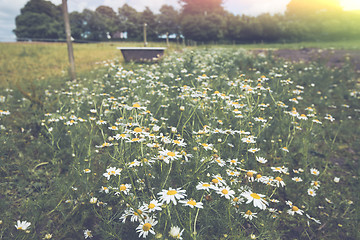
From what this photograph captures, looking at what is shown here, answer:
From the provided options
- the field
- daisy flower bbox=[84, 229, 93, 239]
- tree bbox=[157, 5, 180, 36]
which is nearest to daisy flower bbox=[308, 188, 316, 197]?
the field

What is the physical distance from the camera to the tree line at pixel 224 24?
37031mm

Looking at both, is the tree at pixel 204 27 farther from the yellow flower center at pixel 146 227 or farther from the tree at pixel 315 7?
the yellow flower center at pixel 146 227

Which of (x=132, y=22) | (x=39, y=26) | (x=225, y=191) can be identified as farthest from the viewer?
(x=132, y=22)

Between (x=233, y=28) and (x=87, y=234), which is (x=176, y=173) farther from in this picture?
(x=233, y=28)

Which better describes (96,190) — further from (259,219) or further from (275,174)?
(275,174)

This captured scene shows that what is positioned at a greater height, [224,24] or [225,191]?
[224,24]

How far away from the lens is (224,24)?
138 ft

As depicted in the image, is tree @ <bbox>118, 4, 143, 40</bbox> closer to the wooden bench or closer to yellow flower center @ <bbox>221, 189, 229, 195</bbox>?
the wooden bench

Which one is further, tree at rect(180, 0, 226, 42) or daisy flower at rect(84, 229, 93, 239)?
tree at rect(180, 0, 226, 42)

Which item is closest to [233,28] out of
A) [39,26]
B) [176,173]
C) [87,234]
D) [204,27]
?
[204,27]

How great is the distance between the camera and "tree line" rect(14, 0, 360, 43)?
121ft

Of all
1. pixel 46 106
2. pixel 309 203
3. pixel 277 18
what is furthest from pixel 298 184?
pixel 277 18

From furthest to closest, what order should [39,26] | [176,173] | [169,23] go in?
[169,23]
[39,26]
[176,173]

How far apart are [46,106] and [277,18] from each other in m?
45.4
